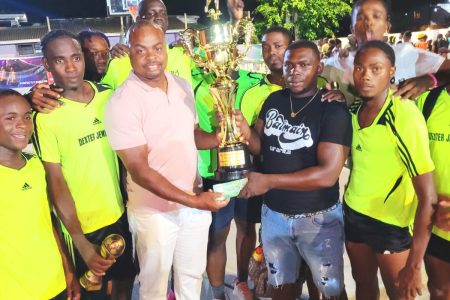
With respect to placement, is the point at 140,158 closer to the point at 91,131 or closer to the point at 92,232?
the point at 91,131

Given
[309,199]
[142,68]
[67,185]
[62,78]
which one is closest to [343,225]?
[309,199]

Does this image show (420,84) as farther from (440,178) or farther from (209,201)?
(209,201)

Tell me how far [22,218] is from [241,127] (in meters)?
1.36

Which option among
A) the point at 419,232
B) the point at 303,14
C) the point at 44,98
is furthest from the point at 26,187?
the point at 303,14

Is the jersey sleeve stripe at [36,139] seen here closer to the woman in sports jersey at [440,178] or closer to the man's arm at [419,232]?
the man's arm at [419,232]

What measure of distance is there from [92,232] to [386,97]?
1978 mm

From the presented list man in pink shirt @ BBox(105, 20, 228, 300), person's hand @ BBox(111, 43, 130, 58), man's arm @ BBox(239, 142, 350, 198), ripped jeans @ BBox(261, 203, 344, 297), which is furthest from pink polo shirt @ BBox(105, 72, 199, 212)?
person's hand @ BBox(111, 43, 130, 58)

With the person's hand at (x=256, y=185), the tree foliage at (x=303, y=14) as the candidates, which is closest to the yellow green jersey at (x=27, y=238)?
the person's hand at (x=256, y=185)

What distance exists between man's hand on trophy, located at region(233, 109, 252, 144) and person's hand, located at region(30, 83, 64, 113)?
108cm

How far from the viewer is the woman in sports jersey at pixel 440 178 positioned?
Answer: 7.27ft

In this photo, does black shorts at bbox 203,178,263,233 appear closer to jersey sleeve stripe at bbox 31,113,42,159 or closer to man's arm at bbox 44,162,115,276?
man's arm at bbox 44,162,115,276

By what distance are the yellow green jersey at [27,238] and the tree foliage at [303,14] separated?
2428 cm

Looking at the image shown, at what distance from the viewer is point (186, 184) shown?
248 cm

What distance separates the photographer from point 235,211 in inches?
138
